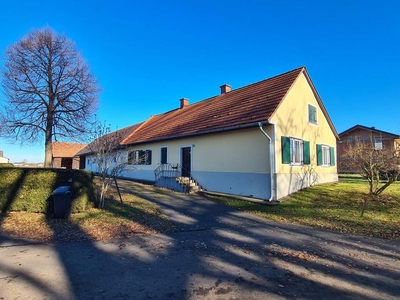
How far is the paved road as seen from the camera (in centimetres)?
361

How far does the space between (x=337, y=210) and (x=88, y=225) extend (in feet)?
29.4

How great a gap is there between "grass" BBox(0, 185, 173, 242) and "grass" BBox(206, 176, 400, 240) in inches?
162

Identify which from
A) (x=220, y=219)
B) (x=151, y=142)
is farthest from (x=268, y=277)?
(x=151, y=142)

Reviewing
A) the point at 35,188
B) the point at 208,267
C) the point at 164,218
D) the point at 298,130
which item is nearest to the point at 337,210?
the point at 298,130

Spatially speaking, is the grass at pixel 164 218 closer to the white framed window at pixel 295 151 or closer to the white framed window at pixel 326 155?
the white framed window at pixel 295 151

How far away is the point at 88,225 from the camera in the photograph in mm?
7137

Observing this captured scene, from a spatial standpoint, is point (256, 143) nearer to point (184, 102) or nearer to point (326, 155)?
point (326, 155)

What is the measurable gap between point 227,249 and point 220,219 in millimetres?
3026

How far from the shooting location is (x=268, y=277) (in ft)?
13.4

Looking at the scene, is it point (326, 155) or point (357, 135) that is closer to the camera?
point (326, 155)

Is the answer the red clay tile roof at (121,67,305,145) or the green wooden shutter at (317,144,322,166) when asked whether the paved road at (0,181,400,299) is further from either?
the green wooden shutter at (317,144,322,166)

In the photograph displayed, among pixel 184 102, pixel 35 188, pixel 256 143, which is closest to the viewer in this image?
pixel 35 188

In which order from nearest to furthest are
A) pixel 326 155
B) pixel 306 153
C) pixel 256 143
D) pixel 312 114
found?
pixel 256 143 → pixel 306 153 → pixel 312 114 → pixel 326 155

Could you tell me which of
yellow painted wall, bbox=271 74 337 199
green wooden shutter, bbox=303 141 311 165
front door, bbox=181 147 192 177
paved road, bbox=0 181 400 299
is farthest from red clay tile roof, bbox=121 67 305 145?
paved road, bbox=0 181 400 299
